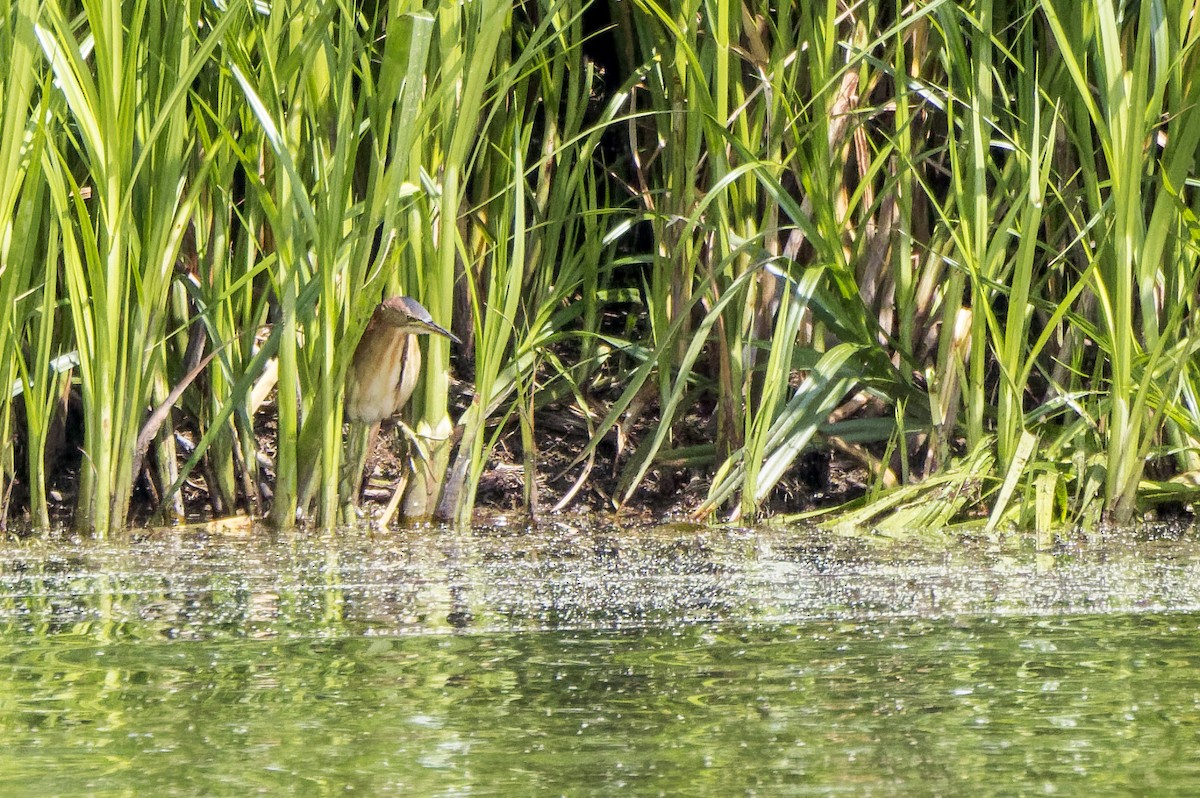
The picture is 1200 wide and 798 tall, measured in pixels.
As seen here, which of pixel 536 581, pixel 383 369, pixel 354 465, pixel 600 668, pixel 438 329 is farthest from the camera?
pixel 354 465

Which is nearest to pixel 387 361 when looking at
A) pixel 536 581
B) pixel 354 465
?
pixel 354 465

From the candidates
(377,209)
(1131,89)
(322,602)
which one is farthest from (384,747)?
(1131,89)

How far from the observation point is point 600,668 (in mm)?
2377

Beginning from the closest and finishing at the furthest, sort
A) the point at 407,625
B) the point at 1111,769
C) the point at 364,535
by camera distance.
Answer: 1. the point at 1111,769
2. the point at 407,625
3. the point at 364,535

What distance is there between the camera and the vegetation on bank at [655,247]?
3.57m

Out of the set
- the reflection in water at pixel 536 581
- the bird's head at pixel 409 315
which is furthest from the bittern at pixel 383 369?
the reflection in water at pixel 536 581

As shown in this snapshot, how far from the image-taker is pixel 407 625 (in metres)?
2.71

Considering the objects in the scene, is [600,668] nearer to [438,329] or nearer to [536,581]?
[536,581]

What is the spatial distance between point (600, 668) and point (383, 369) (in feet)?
5.55

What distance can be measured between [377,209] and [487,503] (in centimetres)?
101

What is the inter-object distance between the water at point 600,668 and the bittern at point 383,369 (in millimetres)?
465

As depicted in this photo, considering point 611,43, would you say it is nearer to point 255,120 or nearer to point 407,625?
point 255,120

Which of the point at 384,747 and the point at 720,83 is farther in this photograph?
the point at 720,83

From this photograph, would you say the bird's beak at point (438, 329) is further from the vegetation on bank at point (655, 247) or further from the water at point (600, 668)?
the water at point (600, 668)
